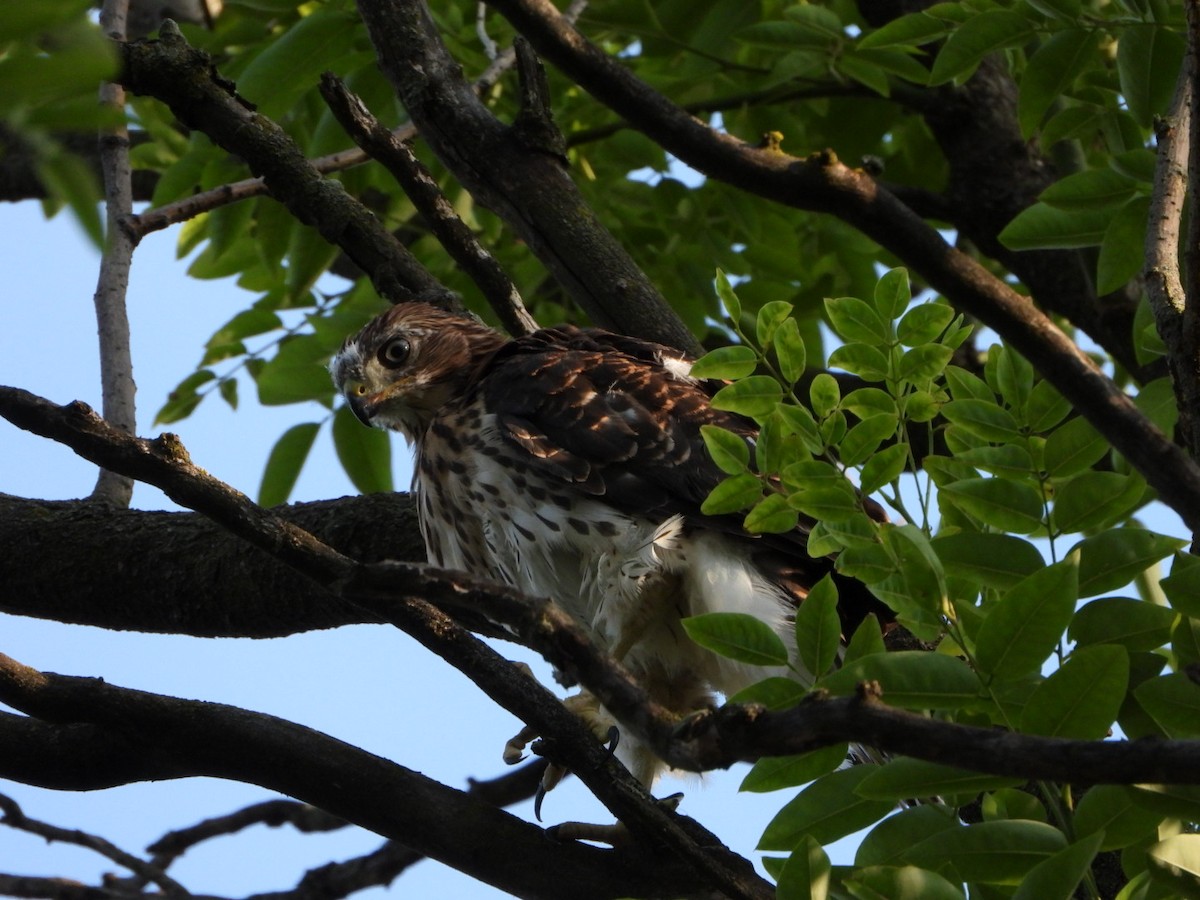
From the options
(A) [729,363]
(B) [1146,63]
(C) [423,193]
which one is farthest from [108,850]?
(B) [1146,63]

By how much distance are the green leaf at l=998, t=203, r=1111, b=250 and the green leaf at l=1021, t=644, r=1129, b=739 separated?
4.33ft

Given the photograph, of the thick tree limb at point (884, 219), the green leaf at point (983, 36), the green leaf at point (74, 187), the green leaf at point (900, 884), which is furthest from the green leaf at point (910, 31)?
the green leaf at point (74, 187)

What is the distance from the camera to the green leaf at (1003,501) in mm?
2168

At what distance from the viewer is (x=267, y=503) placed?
478 cm

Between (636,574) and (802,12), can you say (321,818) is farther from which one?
(802,12)

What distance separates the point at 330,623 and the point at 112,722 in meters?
1.12

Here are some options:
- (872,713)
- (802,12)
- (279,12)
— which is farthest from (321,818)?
(872,713)

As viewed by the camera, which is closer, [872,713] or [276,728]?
[872,713]

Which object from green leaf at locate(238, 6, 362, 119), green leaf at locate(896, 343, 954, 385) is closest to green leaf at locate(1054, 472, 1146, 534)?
green leaf at locate(896, 343, 954, 385)

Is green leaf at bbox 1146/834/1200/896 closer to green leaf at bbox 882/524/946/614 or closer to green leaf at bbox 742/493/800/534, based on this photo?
green leaf at bbox 882/524/946/614

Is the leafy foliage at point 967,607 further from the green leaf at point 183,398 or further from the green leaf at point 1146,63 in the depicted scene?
the green leaf at point 183,398

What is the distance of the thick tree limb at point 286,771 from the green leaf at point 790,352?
0.92m

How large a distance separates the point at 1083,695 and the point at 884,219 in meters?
1.41

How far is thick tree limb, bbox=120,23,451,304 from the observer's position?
13.0 ft
